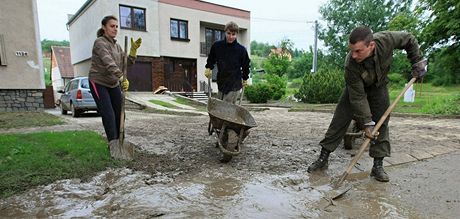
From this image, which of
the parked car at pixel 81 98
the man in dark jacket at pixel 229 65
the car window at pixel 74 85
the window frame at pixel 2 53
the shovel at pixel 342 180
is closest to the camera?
the shovel at pixel 342 180

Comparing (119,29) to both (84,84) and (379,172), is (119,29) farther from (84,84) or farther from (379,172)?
(379,172)

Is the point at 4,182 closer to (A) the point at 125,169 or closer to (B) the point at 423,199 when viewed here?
(A) the point at 125,169

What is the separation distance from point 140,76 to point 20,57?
29.4 feet

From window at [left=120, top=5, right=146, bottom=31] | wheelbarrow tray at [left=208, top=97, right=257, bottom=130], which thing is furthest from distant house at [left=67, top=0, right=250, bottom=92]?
wheelbarrow tray at [left=208, top=97, right=257, bottom=130]

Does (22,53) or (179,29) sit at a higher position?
(179,29)

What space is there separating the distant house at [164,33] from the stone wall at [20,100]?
7999 millimetres

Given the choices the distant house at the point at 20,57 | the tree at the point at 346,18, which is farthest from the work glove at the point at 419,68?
the tree at the point at 346,18

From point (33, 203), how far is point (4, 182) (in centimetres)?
54

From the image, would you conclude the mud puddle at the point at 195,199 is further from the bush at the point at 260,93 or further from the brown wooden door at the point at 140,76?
the brown wooden door at the point at 140,76

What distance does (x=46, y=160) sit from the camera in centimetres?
339

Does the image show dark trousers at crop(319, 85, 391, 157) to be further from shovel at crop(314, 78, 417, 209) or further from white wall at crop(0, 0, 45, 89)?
white wall at crop(0, 0, 45, 89)

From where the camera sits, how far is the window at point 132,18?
18234 mm

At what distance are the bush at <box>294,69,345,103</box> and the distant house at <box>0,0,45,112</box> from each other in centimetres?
1214

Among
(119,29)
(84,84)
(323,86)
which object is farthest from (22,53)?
(323,86)
